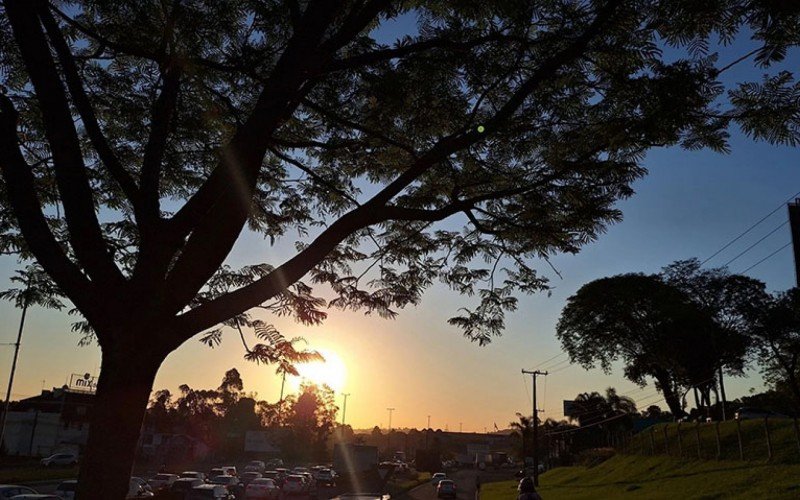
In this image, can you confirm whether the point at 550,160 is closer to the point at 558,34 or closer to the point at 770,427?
the point at 558,34

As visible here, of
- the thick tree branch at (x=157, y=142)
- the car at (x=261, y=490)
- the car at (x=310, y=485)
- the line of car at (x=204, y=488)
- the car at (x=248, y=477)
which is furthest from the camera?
the car at (x=248, y=477)

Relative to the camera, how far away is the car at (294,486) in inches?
1542

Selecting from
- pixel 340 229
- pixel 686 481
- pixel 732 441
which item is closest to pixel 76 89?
pixel 340 229

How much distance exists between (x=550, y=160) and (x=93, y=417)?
4.48 meters

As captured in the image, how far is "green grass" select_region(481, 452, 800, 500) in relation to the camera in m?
22.7

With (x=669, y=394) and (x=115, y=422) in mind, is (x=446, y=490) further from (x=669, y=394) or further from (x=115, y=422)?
(x=115, y=422)

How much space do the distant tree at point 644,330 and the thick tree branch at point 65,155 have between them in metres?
47.3

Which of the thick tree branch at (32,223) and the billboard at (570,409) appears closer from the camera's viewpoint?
the thick tree branch at (32,223)

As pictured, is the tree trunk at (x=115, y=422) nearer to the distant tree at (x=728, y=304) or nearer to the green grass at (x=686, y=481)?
the green grass at (x=686, y=481)

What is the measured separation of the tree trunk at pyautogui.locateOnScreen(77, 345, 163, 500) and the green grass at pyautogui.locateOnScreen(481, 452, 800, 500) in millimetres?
22108

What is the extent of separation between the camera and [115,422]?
3.83 metres

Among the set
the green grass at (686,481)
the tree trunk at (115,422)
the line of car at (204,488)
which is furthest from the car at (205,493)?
the tree trunk at (115,422)

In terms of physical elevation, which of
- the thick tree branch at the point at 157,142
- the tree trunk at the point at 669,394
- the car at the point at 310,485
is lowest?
the car at the point at 310,485

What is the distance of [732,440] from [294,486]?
24592 millimetres
